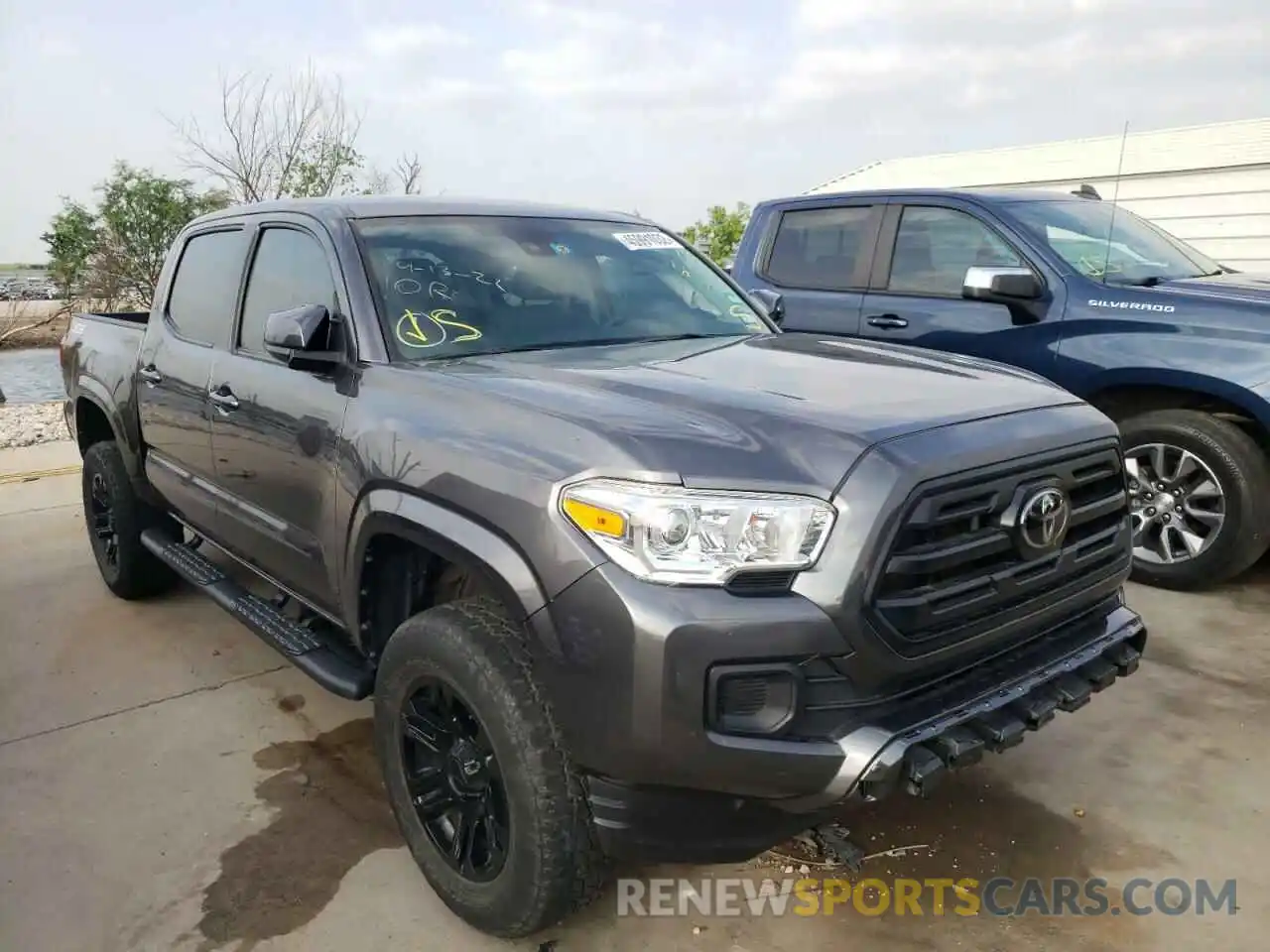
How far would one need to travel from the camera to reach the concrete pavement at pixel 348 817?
244cm

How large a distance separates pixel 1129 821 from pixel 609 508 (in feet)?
6.58

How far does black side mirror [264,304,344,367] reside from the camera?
273cm

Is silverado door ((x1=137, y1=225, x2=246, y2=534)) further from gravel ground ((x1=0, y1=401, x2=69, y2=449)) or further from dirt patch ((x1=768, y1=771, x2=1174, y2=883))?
gravel ground ((x1=0, y1=401, x2=69, y2=449))

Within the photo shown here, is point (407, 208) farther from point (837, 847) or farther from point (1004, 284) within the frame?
point (1004, 284)

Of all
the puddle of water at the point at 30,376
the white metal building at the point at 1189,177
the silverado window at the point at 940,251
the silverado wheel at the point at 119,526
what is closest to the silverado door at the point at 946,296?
the silverado window at the point at 940,251

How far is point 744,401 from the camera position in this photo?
2.28 m

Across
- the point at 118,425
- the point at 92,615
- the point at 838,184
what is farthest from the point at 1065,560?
the point at 838,184

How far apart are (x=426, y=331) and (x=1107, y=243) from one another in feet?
12.9

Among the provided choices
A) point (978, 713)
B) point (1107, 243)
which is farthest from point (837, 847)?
point (1107, 243)

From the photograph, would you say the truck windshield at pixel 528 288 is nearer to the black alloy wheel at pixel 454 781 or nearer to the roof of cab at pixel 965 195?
the black alloy wheel at pixel 454 781

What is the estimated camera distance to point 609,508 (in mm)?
1991

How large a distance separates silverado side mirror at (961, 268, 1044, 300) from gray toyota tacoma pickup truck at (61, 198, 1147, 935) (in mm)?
1818

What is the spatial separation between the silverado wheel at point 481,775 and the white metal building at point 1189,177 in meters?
9.91

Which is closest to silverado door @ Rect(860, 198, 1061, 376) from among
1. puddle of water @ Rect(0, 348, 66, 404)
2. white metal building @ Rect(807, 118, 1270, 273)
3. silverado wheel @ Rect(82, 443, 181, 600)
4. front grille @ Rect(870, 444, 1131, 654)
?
front grille @ Rect(870, 444, 1131, 654)
